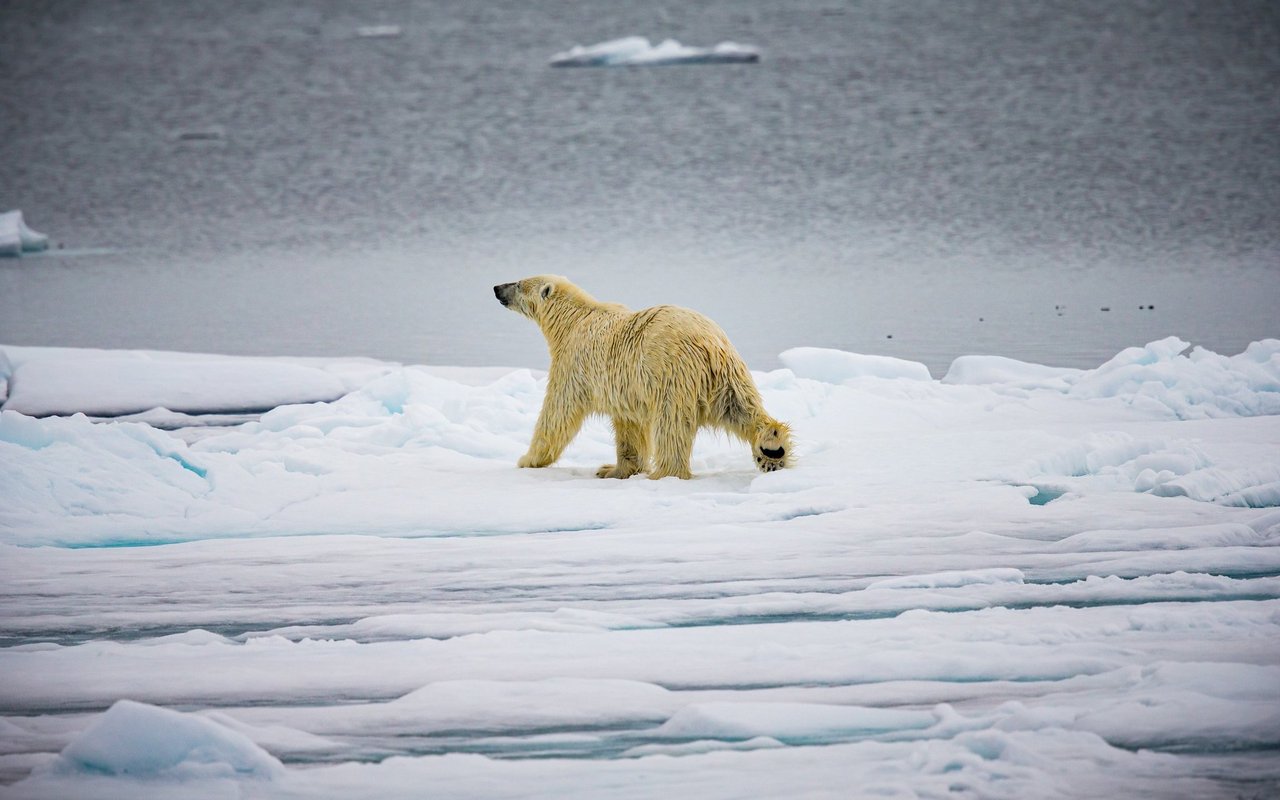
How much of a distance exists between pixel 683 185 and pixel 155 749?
16589 millimetres

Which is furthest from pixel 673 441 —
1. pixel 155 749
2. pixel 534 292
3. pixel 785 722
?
pixel 155 749

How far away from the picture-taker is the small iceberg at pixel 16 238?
52.7ft

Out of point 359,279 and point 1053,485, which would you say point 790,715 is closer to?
point 1053,485

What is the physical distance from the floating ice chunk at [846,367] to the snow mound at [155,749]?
545cm

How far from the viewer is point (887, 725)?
3486 millimetres

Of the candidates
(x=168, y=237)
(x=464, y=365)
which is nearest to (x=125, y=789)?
(x=464, y=365)

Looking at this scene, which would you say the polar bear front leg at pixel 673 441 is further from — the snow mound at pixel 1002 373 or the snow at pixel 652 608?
the snow mound at pixel 1002 373

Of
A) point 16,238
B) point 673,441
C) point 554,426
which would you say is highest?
point 16,238

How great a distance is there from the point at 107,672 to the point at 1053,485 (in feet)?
11.5

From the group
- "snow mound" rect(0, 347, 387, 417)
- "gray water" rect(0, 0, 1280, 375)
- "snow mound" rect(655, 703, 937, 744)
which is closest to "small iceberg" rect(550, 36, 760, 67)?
"gray water" rect(0, 0, 1280, 375)


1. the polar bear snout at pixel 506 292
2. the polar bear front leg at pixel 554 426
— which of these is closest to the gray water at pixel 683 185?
the polar bear snout at pixel 506 292

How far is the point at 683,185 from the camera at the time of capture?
19.4m

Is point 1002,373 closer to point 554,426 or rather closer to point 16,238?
point 554,426

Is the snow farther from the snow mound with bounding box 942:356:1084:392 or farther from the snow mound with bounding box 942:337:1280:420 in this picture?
the snow mound with bounding box 942:356:1084:392
